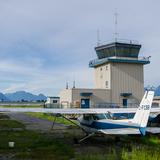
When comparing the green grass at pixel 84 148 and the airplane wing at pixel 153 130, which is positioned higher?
the airplane wing at pixel 153 130

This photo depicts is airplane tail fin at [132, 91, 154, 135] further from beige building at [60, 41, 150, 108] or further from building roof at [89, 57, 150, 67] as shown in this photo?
building roof at [89, 57, 150, 67]

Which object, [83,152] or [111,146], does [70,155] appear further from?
[111,146]

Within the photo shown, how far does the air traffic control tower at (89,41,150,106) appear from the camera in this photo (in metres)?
51.7

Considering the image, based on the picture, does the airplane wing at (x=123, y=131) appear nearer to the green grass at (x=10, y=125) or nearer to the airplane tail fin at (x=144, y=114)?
the airplane tail fin at (x=144, y=114)

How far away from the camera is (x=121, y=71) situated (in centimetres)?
5266

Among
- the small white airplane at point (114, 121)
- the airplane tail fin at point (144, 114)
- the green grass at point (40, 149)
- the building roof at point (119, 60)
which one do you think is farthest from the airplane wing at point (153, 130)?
the building roof at point (119, 60)

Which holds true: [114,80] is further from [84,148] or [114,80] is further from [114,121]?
[84,148]

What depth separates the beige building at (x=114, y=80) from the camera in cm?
4919

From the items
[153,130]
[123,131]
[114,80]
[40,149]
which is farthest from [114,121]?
[114,80]

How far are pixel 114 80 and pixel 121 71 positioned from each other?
1980mm

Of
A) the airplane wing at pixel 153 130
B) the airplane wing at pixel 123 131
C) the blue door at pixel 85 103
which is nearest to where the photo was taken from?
the airplane wing at pixel 123 131

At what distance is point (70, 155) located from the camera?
15055mm

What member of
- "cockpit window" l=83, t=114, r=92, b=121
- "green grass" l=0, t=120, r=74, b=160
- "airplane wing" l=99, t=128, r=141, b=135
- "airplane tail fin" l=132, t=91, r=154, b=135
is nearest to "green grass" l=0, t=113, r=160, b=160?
"green grass" l=0, t=120, r=74, b=160

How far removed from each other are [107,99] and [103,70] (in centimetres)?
533
